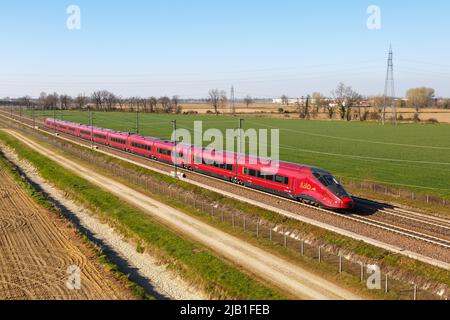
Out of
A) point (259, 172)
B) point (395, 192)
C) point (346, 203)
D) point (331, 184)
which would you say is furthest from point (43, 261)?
point (395, 192)

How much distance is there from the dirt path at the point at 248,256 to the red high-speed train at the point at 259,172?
809cm

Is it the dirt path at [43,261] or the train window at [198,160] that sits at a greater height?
the train window at [198,160]

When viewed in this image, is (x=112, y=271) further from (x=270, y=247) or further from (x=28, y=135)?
(x=28, y=135)

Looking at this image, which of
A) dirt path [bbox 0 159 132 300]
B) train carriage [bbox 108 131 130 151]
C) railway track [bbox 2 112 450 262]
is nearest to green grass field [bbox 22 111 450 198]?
railway track [bbox 2 112 450 262]

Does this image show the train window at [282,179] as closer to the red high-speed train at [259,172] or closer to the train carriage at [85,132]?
the red high-speed train at [259,172]

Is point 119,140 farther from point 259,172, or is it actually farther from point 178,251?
A: point 178,251

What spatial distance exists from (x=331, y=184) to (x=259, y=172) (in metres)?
8.39

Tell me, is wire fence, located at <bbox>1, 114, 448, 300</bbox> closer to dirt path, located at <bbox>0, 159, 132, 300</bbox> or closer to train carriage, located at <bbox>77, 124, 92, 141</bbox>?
dirt path, located at <bbox>0, 159, 132, 300</bbox>

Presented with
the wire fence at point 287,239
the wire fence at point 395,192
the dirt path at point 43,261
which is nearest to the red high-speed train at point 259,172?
the wire fence at point 287,239

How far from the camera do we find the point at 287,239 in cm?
3053

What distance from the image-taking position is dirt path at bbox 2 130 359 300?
2238cm

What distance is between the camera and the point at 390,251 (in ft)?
84.2

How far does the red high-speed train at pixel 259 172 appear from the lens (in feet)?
110

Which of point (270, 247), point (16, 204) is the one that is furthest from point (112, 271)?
point (16, 204)
